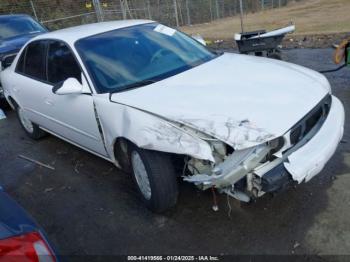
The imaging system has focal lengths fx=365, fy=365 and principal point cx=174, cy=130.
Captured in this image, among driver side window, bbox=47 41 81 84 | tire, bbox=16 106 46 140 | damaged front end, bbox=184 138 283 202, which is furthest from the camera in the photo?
tire, bbox=16 106 46 140

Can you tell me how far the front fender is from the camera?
2637 millimetres

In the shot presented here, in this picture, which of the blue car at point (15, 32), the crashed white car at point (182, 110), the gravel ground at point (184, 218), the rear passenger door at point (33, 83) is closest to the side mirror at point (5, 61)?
the blue car at point (15, 32)

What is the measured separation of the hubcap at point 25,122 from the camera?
5399 millimetres

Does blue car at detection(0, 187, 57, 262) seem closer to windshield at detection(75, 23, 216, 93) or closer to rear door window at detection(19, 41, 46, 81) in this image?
windshield at detection(75, 23, 216, 93)

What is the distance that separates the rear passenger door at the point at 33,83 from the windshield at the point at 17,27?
3.77m

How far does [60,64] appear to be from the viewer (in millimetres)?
4062

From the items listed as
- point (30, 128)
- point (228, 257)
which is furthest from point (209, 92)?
point (30, 128)

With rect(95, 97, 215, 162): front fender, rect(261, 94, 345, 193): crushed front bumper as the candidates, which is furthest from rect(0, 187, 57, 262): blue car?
rect(261, 94, 345, 193): crushed front bumper

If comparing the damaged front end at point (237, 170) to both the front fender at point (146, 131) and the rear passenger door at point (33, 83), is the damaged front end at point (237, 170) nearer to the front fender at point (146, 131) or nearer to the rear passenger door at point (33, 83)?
the front fender at point (146, 131)

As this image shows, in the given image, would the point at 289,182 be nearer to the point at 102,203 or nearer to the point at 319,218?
the point at 319,218

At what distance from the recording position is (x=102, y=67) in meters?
3.55

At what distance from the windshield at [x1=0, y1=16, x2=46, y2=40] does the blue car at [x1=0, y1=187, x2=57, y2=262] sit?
7.47 m

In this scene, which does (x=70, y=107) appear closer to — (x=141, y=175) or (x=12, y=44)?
(x=141, y=175)

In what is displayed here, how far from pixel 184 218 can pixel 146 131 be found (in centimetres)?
90
